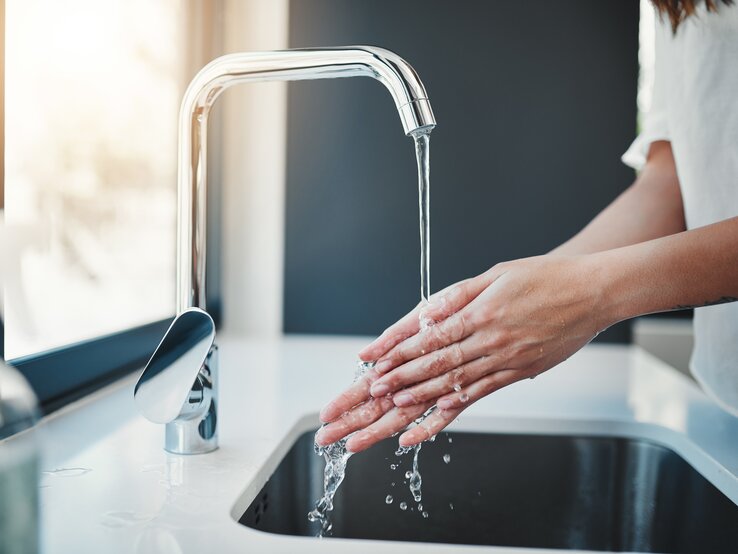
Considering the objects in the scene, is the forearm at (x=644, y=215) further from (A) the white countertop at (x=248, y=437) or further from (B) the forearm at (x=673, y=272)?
(B) the forearm at (x=673, y=272)

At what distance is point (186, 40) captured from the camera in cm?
151

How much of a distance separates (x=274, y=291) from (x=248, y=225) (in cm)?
17

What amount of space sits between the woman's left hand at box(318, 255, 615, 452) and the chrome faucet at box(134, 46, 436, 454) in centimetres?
15

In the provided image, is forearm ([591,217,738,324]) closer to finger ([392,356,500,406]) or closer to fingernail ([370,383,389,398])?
finger ([392,356,500,406])

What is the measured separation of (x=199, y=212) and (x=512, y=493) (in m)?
0.62

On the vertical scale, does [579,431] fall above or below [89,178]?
below

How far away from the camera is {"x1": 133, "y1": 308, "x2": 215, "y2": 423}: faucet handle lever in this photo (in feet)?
2.20

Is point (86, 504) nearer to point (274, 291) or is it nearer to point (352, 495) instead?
point (352, 495)

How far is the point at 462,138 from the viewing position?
5.27ft

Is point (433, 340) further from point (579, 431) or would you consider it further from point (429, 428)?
point (579, 431)

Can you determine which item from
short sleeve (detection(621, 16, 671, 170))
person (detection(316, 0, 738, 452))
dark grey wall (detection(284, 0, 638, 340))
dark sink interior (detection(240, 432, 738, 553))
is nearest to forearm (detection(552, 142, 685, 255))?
short sleeve (detection(621, 16, 671, 170))

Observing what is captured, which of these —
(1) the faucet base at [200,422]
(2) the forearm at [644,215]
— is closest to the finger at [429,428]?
(1) the faucet base at [200,422]

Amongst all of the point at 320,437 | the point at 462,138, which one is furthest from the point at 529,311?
the point at 462,138

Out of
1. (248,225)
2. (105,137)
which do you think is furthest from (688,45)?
(248,225)
